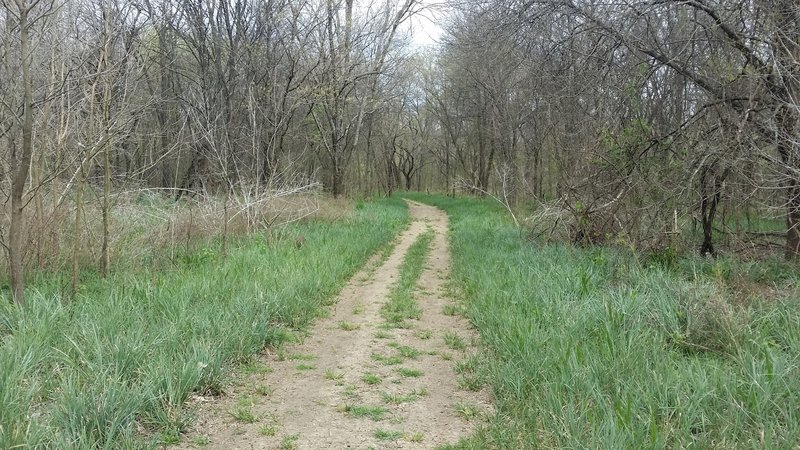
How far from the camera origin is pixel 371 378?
4379mm

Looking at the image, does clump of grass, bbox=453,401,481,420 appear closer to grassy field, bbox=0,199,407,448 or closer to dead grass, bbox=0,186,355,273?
grassy field, bbox=0,199,407,448

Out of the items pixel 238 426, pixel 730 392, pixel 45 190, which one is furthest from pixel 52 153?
pixel 730 392

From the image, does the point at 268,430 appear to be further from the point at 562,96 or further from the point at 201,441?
the point at 562,96

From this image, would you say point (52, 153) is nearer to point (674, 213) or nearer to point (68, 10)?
point (68, 10)

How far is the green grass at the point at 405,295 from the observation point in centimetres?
633

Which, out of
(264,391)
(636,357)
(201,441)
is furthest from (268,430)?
(636,357)

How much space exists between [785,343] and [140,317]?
18.7ft

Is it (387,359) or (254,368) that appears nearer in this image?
(254,368)

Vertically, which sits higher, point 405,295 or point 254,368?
point 405,295

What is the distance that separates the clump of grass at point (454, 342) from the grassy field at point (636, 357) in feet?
0.82

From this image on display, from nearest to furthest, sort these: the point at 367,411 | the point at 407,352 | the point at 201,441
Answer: the point at 201,441 < the point at 367,411 < the point at 407,352

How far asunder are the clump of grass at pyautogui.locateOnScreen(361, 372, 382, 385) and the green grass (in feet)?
5.05

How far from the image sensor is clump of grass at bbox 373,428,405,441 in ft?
11.1

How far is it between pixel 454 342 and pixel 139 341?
2953 millimetres
